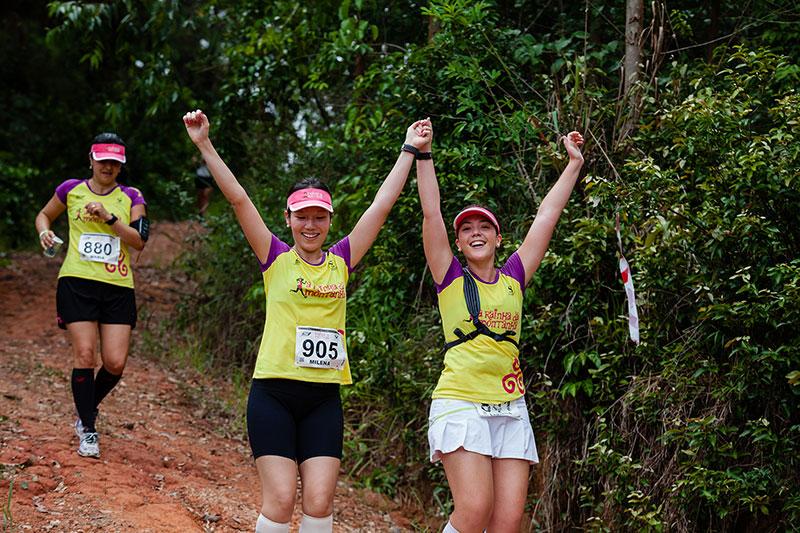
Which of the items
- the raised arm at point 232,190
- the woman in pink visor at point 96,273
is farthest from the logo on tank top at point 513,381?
the woman in pink visor at point 96,273

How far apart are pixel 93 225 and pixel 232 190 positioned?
2.41m

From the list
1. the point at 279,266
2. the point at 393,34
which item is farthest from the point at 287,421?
the point at 393,34

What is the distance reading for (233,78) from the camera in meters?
10.0

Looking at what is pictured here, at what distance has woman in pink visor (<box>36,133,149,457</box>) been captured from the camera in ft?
19.9

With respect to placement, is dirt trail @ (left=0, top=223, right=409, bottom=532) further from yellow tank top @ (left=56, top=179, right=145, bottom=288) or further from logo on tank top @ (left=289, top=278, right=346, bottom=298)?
logo on tank top @ (left=289, top=278, right=346, bottom=298)

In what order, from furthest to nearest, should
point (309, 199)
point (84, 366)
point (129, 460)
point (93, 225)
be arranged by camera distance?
1. point (129, 460)
2. point (93, 225)
3. point (84, 366)
4. point (309, 199)

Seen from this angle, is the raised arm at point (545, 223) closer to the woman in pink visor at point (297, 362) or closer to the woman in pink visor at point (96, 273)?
the woman in pink visor at point (297, 362)

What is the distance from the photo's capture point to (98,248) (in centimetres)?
613

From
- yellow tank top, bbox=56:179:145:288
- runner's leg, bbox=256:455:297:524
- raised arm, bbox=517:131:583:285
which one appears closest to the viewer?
runner's leg, bbox=256:455:297:524

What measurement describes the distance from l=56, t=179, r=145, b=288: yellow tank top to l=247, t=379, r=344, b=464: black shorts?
8.05 feet

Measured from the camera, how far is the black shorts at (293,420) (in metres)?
4.01


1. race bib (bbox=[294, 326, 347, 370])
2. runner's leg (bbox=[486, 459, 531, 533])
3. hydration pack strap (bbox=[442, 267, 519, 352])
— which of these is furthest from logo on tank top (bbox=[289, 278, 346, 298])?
runner's leg (bbox=[486, 459, 531, 533])

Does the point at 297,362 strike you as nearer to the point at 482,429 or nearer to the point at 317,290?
the point at 317,290

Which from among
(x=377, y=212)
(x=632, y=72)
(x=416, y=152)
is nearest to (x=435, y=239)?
(x=377, y=212)
